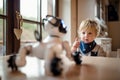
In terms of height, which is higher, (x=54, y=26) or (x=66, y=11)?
(x=66, y=11)

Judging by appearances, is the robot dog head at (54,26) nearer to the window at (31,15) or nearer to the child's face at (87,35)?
the child's face at (87,35)

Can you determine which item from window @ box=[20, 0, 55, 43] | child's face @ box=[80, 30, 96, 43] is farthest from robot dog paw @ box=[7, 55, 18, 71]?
window @ box=[20, 0, 55, 43]

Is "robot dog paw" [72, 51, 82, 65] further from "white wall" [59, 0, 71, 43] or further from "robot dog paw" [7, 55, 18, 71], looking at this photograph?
"white wall" [59, 0, 71, 43]

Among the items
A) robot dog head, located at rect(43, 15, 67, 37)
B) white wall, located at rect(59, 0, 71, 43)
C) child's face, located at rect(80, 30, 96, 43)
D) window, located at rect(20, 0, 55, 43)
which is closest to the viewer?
robot dog head, located at rect(43, 15, 67, 37)

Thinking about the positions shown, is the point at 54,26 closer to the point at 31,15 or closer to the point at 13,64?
the point at 13,64

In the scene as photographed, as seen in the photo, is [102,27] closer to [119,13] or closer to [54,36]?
[119,13]

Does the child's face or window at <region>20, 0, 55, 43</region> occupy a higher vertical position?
window at <region>20, 0, 55, 43</region>

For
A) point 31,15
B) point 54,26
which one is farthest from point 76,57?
point 31,15

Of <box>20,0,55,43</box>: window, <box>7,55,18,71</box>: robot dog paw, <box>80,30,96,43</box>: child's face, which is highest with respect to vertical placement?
<box>20,0,55,43</box>: window

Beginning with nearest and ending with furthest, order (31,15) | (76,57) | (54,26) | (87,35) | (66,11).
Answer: (54,26) < (76,57) < (87,35) < (31,15) < (66,11)

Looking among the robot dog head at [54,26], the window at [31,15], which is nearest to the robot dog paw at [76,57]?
the robot dog head at [54,26]

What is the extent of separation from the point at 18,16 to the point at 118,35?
98.3 inches

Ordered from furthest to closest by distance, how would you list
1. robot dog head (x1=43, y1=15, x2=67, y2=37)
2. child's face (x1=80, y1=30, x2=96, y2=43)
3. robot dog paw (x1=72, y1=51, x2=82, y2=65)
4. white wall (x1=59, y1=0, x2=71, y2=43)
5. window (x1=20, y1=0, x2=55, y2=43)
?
white wall (x1=59, y1=0, x2=71, y2=43) → window (x1=20, y1=0, x2=55, y2=43) → child's face (x1=80, y1=30, x2=96, y2=43) → robot dog paw (x1=72, y1=51, x2=82, y2=65) → robot dog head (x1=43, y1=15, x2=67, y2=37)

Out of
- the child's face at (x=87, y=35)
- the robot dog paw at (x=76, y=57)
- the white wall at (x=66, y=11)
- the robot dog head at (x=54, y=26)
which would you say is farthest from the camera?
the white wall at (x=66, y=11)
